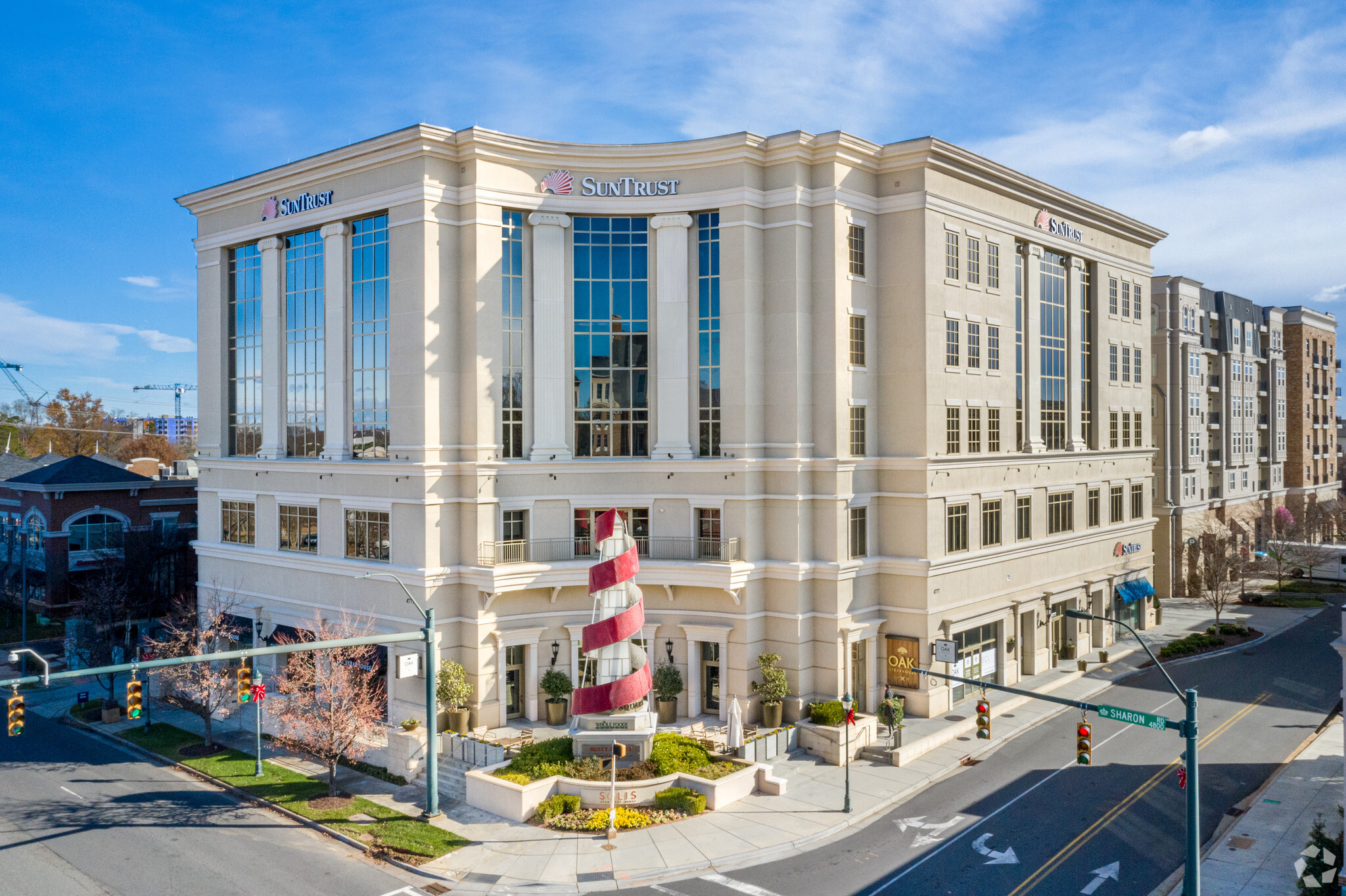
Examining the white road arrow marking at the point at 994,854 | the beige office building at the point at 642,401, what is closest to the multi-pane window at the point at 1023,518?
the beige office building at the point at 642,401

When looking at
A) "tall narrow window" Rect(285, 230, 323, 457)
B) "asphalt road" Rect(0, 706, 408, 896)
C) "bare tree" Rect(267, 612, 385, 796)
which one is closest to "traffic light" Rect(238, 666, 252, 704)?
"asphalt road" Rect(0, 706, 408, 896)

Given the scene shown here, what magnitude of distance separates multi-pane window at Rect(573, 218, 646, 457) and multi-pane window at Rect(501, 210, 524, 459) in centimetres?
235

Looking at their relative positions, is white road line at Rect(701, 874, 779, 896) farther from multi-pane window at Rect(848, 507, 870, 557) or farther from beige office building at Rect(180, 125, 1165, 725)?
multi-pane window at Rect(848, 507, 870, 557)

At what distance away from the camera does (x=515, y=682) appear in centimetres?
3650

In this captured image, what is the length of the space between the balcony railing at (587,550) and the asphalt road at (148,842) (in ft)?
40.3

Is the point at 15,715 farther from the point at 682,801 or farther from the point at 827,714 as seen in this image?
the point at 827,714

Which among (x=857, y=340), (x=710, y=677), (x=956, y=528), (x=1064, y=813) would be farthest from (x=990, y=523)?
(x=1064, y=813)

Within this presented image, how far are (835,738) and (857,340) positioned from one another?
16.6 meters

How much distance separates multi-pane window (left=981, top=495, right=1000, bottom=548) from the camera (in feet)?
135

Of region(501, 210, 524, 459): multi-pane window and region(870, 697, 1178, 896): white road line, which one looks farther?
region(501, 210, 524, 459): multi-pane window

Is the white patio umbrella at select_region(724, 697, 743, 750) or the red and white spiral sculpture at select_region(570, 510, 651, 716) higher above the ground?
the red and white spiral sculpture at select_region(570, 510, 651, 716)

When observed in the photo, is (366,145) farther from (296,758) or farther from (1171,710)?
(1171,710)

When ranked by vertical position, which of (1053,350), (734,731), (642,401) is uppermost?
(1053,350)

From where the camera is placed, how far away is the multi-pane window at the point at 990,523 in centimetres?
4122
